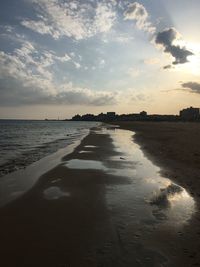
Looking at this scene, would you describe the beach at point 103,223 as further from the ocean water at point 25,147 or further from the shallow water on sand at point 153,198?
the ocean water at point 25,147

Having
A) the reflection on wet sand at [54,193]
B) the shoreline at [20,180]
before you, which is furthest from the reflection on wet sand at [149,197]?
the shoreline at [20,180]

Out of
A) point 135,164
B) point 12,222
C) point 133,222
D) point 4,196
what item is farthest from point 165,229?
point 135,164

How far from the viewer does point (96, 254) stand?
5906 millimetres

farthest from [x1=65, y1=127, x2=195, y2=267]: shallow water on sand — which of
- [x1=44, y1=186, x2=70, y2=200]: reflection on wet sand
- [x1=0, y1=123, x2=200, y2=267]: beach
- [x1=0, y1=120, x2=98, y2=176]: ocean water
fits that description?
[x1=0, y1=120, x2=98, y2=176]: ocean water

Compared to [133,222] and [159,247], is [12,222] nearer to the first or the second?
[133,222]

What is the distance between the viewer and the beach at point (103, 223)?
5.82 metres

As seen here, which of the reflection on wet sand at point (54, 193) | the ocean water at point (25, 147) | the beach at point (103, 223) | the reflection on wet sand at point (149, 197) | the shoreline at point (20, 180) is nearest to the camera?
the beach at point (103, 223)

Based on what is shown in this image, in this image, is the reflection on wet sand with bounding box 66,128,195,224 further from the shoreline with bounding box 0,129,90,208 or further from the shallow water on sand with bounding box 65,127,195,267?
the shoreline with bounding box 0,129,90,208

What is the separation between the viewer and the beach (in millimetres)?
5818

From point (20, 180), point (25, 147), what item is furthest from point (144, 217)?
point (25, 147)

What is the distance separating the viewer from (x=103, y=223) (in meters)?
7.73

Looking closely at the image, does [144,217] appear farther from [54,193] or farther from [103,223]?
[54,193]

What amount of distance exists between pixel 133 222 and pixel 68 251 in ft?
7.60

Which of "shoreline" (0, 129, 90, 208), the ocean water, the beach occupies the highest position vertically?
the beach
